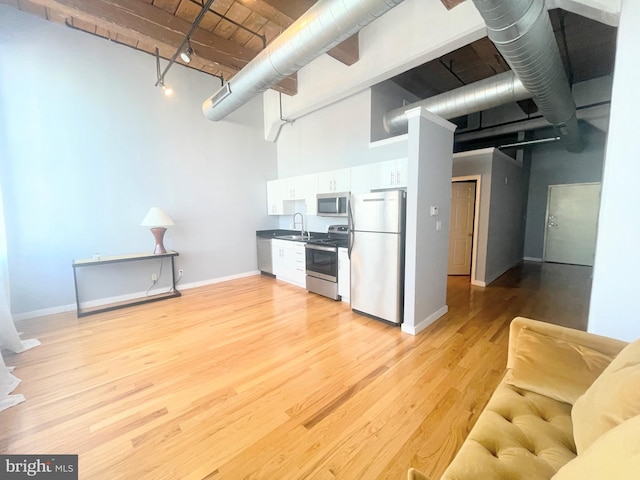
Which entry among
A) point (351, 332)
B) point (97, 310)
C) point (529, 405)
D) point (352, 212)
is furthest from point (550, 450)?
point (97, 310)

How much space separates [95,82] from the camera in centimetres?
365

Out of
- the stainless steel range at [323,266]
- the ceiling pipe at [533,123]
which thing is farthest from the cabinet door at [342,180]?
the ceiling pipe at [533,123]

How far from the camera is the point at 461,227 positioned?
5.35 metres

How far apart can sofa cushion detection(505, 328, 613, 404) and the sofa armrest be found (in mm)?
17

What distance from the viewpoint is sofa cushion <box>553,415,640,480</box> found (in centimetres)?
55

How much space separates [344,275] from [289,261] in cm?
137

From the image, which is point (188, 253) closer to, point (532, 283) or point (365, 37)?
point (365, 37)

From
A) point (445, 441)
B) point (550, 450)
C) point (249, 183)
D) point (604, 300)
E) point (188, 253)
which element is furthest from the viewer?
point (249, 183)

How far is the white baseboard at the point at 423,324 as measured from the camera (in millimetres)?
2810

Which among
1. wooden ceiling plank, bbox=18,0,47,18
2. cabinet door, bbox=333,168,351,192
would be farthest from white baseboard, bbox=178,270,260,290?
wooden ceiling plank, bbox=18,0,47,18

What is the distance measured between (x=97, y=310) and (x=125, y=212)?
147 centimetres

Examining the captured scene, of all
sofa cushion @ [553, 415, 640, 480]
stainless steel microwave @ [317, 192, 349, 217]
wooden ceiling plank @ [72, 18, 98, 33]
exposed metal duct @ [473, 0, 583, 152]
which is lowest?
sofa cushion @ [553, 415, 640, 480]

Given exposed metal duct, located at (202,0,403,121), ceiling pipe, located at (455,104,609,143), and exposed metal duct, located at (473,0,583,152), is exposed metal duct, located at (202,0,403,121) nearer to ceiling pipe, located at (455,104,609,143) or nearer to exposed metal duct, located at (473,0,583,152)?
exposed metal duct, located at (473,0,583,152)

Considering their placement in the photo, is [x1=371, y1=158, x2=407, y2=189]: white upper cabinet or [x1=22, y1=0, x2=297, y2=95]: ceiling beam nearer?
[x1=22, y1=0, x2=297, y2=95]: ceiling beam
